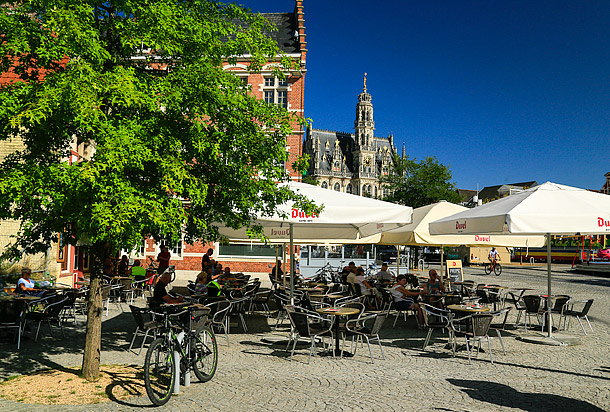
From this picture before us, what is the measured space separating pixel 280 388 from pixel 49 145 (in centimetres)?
457

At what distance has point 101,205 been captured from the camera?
544 cm

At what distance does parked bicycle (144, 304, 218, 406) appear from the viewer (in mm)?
5906

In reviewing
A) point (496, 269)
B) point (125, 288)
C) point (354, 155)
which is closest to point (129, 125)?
point (125, 288)

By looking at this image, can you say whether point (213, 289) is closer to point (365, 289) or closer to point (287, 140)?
point (365, 289)

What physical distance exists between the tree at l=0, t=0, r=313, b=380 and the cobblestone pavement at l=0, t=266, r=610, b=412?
→ 1.82m

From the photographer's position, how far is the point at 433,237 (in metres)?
13.2

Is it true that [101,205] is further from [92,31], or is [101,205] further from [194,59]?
[194,59]

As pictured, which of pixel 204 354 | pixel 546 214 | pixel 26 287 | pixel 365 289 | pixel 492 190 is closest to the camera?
pixel 204 354

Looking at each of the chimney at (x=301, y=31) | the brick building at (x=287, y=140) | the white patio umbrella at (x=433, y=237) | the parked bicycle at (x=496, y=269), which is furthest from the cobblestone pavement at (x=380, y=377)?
the parked bicycle at (x=496, y=269)

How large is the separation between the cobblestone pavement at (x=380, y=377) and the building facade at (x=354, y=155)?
116484 mm

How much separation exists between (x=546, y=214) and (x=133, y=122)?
6.69 meters

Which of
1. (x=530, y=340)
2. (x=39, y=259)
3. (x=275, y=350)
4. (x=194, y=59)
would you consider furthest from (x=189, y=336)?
(x=39, y=259)

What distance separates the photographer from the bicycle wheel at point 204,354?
6719 mm

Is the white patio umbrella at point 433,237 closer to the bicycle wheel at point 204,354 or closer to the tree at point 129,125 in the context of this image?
the tree at point 129,125
